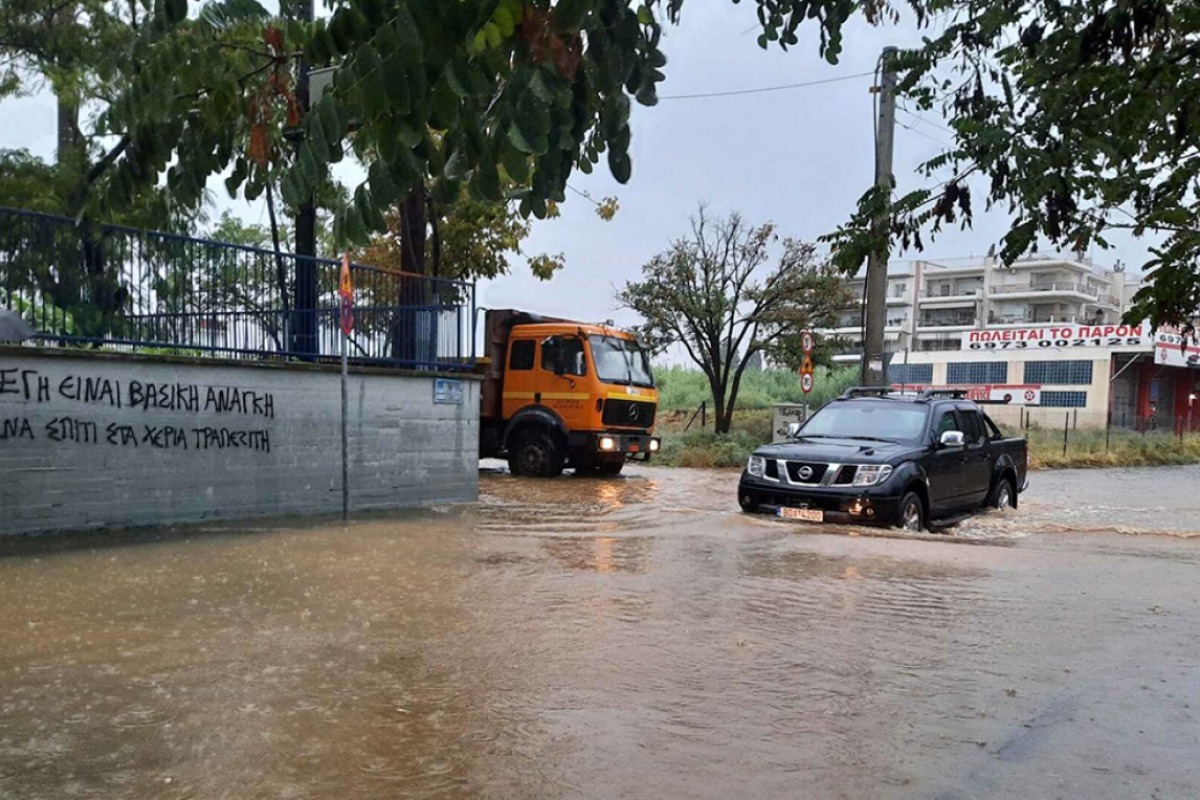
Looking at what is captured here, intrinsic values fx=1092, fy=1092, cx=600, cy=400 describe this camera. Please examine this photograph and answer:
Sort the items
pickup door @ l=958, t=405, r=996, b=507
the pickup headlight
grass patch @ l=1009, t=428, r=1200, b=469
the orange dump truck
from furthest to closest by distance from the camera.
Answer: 1. grass patch @ l=1009, t=428, r=1200, b=469
2. the orange dump truck
3. pickup door @ l=958, t=405, r=996, b=507
4. the pickup headlight

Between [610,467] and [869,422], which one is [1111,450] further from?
[869,422]

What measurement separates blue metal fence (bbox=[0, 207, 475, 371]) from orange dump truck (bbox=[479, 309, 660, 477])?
17.0ft

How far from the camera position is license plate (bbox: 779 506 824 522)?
37.6 ft

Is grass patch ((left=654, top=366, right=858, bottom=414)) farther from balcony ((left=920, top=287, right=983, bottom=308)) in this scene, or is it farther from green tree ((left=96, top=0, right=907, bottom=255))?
A: balcony ((left=920, top=287, right=983, bottom=308))

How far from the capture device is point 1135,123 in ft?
13.3

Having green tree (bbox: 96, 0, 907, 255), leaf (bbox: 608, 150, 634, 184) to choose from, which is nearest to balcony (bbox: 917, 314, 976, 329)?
leaf (bbox: 608, 150, 634, 184)

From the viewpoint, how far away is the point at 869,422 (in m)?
12.8

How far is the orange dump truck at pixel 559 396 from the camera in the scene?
62.7 feet

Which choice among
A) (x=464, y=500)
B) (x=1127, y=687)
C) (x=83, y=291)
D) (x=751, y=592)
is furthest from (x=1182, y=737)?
(x=464, y=500)

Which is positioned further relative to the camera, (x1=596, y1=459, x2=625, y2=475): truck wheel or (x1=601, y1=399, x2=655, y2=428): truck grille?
(x1=596, y1=459, x2=625, y2=475): truck wheel

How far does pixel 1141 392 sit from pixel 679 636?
55853 mm

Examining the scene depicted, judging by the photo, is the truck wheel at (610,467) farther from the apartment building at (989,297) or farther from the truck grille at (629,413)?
the apartment building at (989,297)

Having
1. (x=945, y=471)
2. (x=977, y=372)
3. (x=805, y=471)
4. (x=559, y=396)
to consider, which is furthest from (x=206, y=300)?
(x=977, y=372)

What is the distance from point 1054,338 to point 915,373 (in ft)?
37.9
